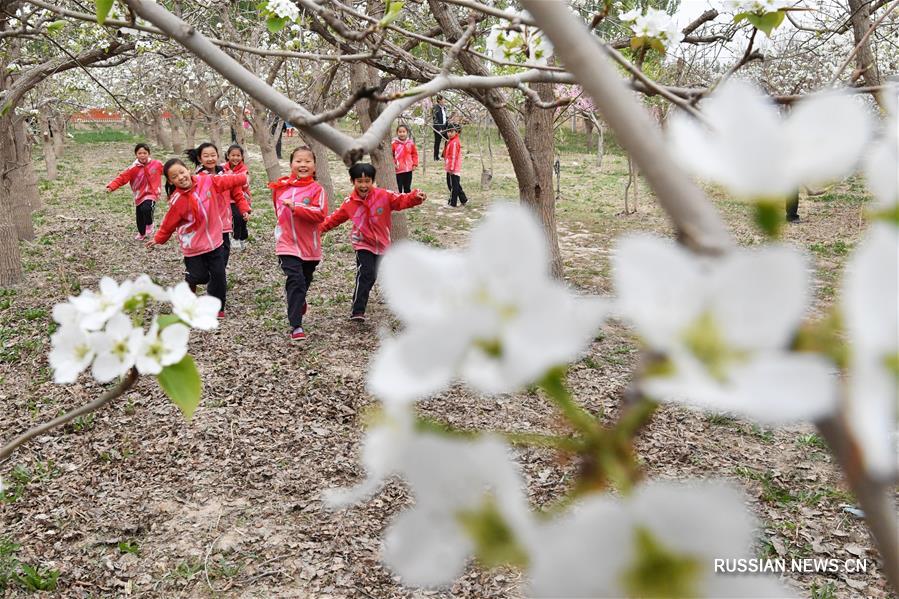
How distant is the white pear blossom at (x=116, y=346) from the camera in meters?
0.77

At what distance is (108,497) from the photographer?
10.4 ft

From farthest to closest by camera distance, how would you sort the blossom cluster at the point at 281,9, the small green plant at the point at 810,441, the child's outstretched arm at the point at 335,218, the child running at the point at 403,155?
the child running at the point at 403,155, the child's outstretched arm at the point at 335,218, the small green plant at the point at 810,441, the blossom cluster at the point at 281,9

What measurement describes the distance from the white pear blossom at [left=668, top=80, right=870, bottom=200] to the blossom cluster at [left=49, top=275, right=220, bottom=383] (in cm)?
69

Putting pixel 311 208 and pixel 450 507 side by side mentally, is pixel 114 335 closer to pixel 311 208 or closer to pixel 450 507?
pixel 450 507

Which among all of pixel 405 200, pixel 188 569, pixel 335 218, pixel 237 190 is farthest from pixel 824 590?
pixel 237 190

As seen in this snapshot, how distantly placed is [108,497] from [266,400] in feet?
3.50

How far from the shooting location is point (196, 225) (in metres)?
5.13

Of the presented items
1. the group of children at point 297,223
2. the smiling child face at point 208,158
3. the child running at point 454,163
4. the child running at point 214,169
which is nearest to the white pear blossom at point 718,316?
the group of children at point 297,223

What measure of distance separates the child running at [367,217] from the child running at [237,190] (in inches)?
68.3

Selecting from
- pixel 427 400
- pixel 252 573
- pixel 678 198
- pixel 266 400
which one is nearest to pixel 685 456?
pixel 427 400

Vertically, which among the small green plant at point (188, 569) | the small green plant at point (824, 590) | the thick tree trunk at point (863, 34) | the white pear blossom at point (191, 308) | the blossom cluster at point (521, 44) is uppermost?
the thick tree trunk at point (863, 34)

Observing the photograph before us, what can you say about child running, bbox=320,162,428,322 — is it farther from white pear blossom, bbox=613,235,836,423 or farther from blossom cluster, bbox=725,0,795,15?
white pear blossom, bbox=613,235,836,423

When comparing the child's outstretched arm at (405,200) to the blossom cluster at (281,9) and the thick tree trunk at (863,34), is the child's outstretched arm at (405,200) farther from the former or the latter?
the thick tree trunk at (863,34)

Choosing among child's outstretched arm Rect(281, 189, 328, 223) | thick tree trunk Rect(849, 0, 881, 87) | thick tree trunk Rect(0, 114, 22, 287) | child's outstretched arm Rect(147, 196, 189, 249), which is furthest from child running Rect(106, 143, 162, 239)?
thick tree trunk Rect(849, 0, 881, 87)
